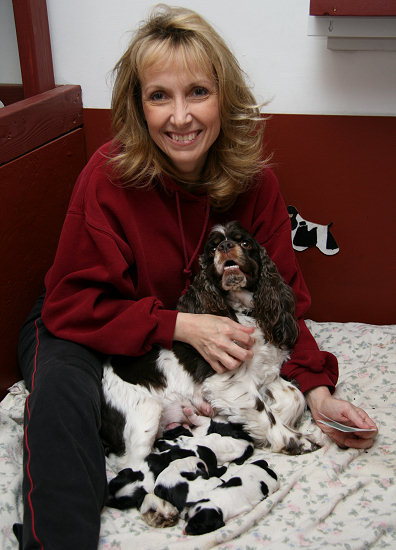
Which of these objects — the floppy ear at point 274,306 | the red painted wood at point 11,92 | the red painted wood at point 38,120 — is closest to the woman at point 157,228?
the floppy ear at point 274,306

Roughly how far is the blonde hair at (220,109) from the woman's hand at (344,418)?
0.89m

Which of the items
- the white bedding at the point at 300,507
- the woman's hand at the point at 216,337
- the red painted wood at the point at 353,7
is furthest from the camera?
the red painted wood at the point at 353,7

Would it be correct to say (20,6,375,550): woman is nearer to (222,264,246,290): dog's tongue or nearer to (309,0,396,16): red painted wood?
(222,264,246,290): dog's tongue

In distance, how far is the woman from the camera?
83.7 inches

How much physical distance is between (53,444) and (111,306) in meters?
0.63

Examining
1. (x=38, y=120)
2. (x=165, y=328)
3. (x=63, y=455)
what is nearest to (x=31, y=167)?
(x=38, y=120)

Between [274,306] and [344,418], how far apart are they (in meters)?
0.49

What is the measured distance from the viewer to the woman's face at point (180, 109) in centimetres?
213

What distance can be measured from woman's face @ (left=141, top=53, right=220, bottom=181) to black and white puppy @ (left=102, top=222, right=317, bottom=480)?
0.35m

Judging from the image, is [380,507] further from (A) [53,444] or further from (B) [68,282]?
(B) [68,282]

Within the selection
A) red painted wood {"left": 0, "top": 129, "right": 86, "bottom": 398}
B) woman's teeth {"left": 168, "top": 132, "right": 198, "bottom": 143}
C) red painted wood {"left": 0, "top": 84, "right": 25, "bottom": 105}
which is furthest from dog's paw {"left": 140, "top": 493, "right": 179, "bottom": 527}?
red painted wood {"left": 0, "top": 84, "right": 25, "bottom": 105}

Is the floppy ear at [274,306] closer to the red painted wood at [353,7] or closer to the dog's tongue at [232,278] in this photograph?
the dog's tongue at [232,278]

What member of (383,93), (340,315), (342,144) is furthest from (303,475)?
(383,93)

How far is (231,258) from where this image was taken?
2225mm
